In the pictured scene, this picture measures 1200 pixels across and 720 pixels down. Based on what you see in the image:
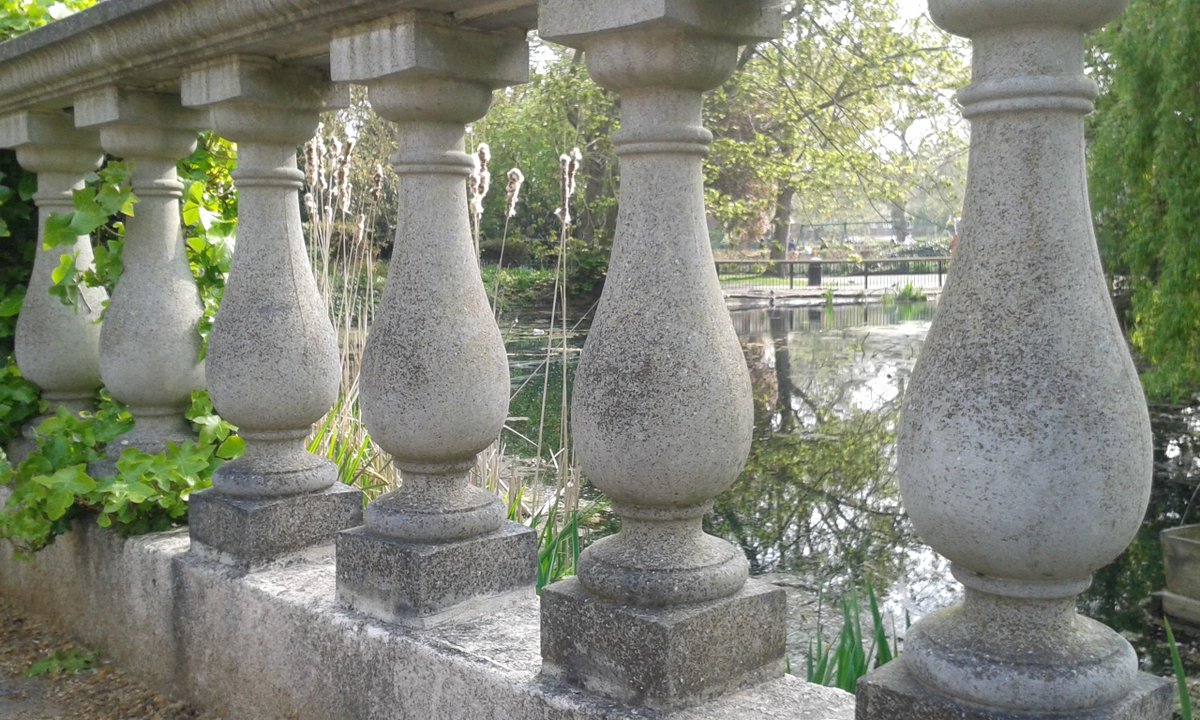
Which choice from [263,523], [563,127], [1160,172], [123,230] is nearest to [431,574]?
[263,523]

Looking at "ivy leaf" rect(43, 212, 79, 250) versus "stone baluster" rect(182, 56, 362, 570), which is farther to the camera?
"ivy leaf" rect(43, 212, 79, 250)

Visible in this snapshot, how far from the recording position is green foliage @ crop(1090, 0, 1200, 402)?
28.0 feet

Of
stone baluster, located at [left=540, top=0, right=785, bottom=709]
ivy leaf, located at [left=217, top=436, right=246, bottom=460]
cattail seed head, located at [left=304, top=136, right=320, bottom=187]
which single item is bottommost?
ivy leaf, located at [left=217, top=436, right=246, bottom=460]

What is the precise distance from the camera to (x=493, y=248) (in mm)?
24359

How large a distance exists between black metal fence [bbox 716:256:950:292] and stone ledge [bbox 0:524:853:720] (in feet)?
80.3

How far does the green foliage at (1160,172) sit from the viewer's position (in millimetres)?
8531

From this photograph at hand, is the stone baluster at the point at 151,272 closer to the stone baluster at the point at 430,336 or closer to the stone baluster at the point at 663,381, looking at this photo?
the stone baluster at the point at 430,336

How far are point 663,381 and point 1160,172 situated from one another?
8.62m

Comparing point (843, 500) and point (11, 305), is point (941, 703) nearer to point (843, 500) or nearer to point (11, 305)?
point (11, 305)

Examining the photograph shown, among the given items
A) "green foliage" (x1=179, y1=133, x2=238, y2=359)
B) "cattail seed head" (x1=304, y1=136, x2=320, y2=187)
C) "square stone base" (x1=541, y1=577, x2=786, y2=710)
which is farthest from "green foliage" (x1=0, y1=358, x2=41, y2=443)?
"square stone base" (x1=541, y1=577, x2=786, y2=710)

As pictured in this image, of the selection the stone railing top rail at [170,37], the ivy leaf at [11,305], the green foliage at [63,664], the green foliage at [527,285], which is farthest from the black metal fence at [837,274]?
the green foliage at [63,664]

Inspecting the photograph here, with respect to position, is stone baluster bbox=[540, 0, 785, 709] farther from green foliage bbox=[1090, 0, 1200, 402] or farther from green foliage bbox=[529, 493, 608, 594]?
green foliage bbox=[1090, 0, 1200, 402]

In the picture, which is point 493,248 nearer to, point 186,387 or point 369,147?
point 369,147

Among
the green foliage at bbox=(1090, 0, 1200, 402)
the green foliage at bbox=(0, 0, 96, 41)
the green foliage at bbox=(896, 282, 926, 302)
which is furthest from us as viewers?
the green foliage at bbox=(896, 282, 926, 302)
